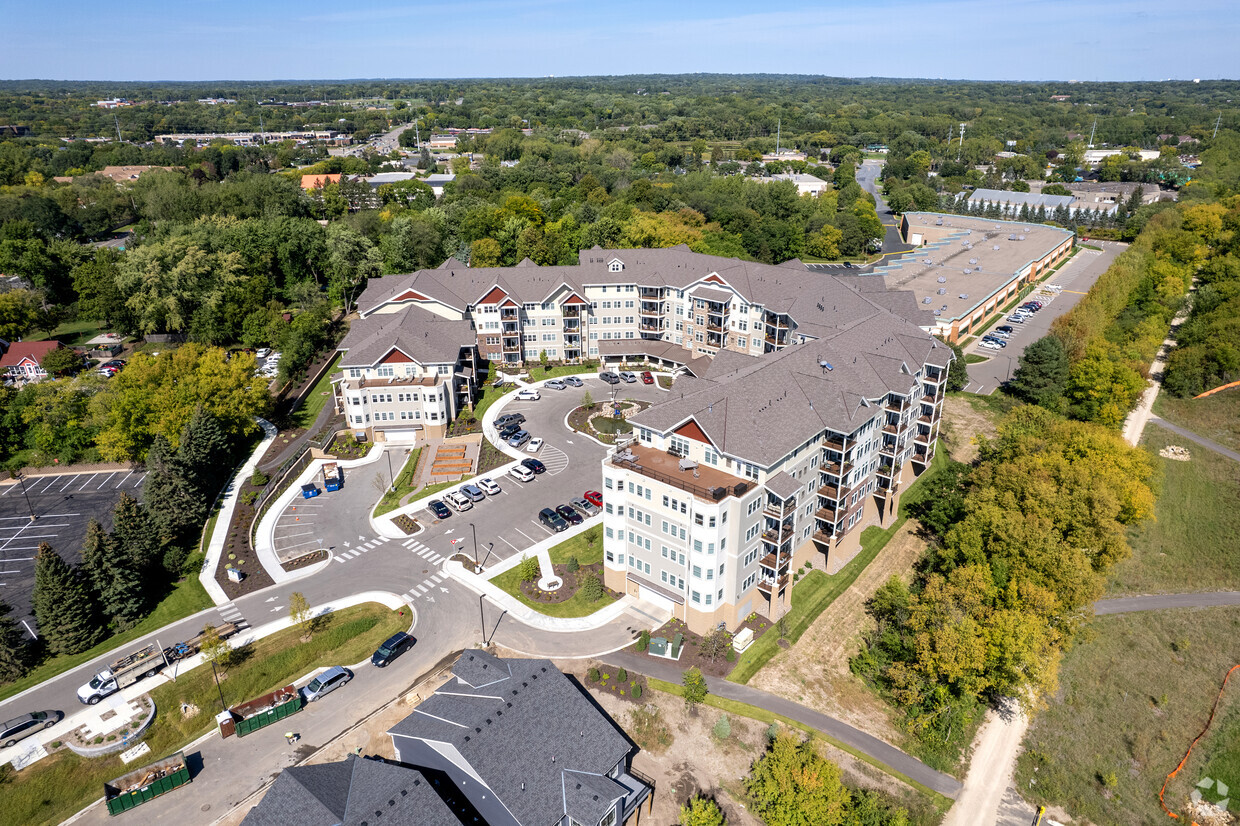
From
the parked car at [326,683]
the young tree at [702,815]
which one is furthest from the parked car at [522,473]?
the young tree at [702,815]

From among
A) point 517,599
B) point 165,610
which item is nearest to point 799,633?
point 517,599

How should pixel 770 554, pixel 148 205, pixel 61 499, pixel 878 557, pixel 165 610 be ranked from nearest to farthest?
pixel 770 554 → pixel 165 610 → pixel 878 557 → pixel 61 499 → pixel 148 205

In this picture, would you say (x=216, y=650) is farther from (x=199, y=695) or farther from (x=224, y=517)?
(x=224, y=517)

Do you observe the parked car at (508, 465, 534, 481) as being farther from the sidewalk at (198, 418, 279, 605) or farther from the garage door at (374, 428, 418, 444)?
the sidewalk at (198, 418, 279, 605)

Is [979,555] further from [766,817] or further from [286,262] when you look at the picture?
[286,262]

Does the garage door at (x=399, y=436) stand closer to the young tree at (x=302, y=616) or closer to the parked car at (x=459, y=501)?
the parked car at (x=459, y=501)
